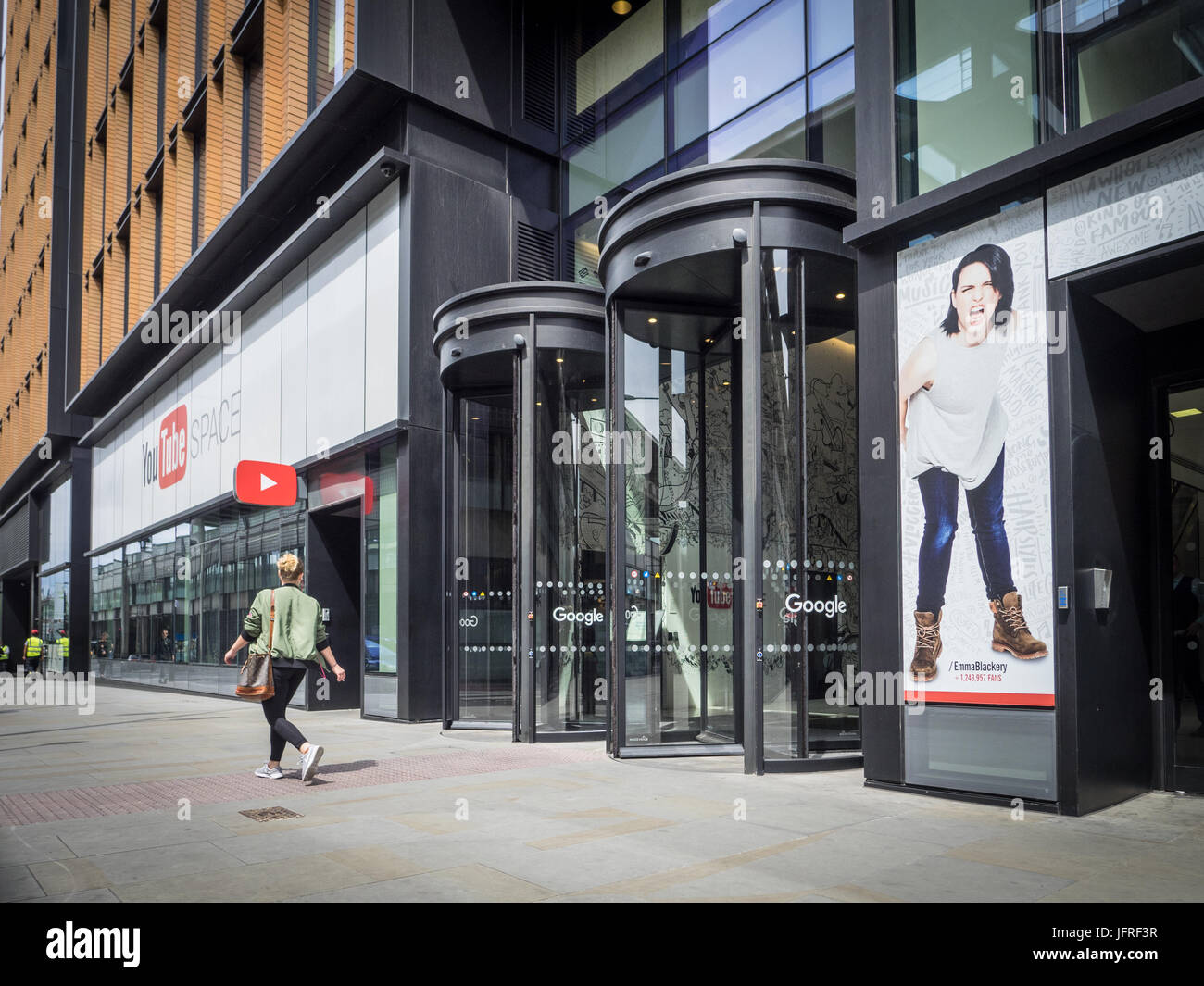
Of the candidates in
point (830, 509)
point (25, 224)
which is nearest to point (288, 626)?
point (830, 509)

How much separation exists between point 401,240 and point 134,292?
61.2 feet

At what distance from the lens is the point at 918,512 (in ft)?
25.8

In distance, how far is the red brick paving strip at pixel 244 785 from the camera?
7.64m

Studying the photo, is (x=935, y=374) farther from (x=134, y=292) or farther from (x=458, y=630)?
(x=134, y=292)

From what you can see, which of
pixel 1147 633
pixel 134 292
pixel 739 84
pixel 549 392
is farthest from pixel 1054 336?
pixel 134 292

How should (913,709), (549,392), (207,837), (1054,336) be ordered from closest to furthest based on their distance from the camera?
(207,837)
(1054,336)
(913,709)
(549,392)

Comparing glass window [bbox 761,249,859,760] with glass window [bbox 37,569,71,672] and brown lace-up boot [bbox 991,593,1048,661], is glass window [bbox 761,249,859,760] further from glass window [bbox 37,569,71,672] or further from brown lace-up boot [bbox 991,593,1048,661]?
glass window [bbox 37,569,71,672]

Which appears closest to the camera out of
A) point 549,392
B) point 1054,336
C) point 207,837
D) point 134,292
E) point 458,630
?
point 207,837

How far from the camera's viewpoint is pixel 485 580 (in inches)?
504

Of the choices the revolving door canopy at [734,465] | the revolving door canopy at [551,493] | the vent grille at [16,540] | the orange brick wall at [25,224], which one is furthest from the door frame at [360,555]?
the vent grille at [16,540]

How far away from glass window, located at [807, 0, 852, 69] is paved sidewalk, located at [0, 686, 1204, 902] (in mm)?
8397

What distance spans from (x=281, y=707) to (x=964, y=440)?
20.2ft

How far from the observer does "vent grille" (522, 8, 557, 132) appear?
16594mm

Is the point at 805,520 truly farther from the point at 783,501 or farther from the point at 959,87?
the point at 959,87
